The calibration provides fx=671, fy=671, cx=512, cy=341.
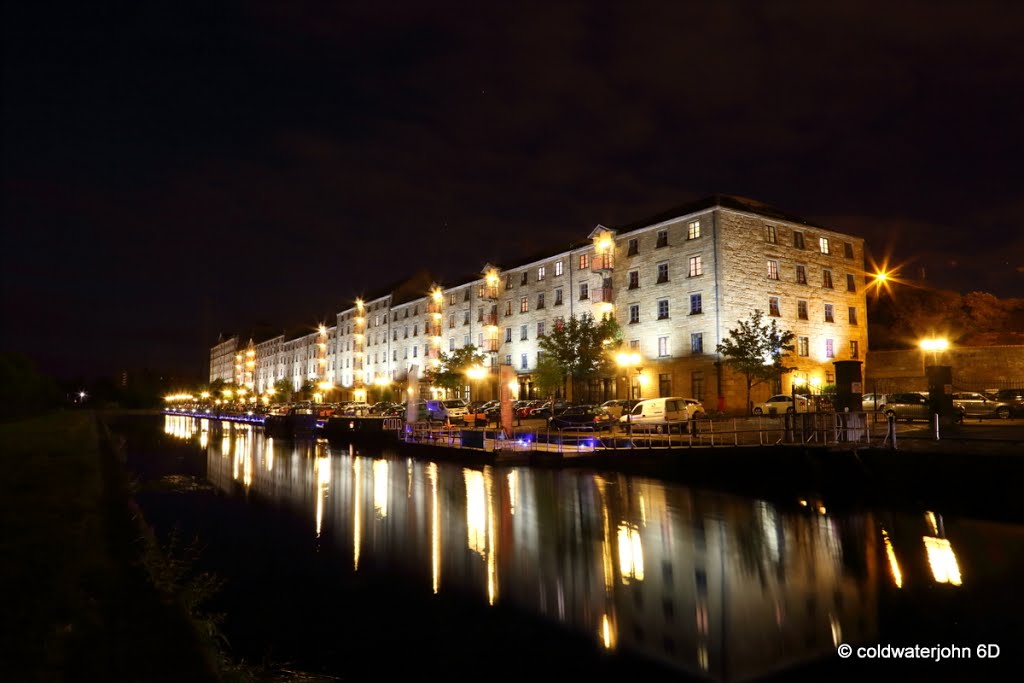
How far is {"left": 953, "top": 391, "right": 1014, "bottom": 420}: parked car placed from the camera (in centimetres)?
3150

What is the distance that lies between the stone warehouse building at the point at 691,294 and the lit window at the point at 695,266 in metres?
0.13

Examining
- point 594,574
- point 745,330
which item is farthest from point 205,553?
point 745,330

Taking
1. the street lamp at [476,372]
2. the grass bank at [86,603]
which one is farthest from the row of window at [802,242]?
the grass bank at [86,603]

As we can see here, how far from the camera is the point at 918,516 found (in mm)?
14953

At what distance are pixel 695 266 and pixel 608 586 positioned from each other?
38.5 meters

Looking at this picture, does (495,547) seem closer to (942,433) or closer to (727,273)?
(942,433)

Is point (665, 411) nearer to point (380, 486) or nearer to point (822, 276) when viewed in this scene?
point (380, 486)

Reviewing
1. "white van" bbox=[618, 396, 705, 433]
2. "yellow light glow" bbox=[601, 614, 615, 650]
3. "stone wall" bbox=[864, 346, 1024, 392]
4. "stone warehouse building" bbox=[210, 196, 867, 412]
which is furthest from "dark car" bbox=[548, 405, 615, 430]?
"yellow light glow" bbox=[601, 614, 615, 650]

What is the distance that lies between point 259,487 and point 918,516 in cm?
1924

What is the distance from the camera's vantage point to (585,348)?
46906mm

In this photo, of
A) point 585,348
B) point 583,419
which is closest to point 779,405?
point 583,419

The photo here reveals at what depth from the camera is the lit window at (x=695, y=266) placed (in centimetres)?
4525

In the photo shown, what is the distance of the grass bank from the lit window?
38.4 meters

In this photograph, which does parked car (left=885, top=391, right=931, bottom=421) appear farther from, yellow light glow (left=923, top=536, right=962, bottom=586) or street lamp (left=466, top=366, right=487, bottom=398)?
street lamp (left=466, top=366, right=487, bottom=398)
